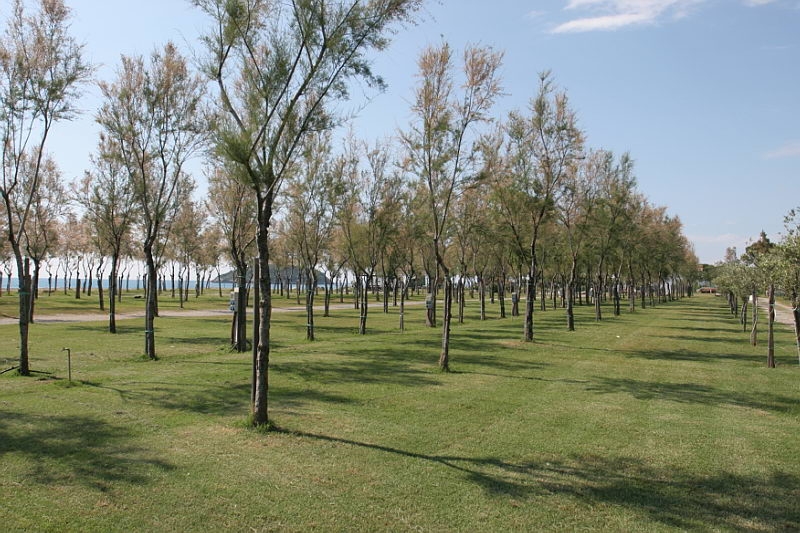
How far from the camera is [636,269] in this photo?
58875 mm

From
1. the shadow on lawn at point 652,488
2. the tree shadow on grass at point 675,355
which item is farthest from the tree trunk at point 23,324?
the tree shadow on grass at point 675,355

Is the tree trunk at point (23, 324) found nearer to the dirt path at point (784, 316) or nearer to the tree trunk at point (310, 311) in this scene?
the tree trunk at point (310, 311)

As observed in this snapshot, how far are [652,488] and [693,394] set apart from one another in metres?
7.11

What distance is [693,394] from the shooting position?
12.3 metres

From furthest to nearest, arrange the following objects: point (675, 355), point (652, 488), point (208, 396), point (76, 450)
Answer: point (675, 355), point (208, 396), point (76, 450), point (652, 488)

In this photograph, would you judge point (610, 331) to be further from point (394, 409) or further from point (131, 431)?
point (131, 431)

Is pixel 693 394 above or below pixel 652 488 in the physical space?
below

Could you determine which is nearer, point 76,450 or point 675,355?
point 76,450

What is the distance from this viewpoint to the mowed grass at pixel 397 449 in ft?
18.1

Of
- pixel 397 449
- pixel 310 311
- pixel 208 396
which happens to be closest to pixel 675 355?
pixel 310 311

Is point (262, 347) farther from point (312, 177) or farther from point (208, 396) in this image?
point (312, 177)

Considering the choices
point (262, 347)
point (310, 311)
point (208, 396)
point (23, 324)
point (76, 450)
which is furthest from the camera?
point (310, 311)

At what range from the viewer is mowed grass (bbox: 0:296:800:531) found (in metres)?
5.51

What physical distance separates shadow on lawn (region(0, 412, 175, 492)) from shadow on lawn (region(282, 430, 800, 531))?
3.33 metres
